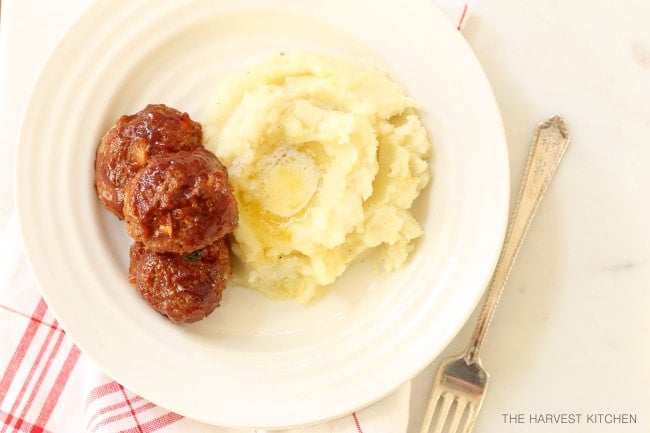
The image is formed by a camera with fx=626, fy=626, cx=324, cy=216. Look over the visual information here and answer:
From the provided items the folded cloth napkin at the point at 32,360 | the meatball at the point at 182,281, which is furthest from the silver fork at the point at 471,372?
the meatball at the point at 182,281

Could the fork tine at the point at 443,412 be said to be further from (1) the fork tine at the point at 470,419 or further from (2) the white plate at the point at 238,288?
(2) the white plate at the point at 238,288

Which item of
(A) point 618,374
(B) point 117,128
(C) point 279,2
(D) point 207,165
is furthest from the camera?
(A) point 618,374

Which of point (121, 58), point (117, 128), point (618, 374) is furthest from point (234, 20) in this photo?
point (618, 374)

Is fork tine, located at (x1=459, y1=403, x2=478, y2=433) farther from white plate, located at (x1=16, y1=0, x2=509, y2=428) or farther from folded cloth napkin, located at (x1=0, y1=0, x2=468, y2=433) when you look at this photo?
folded cloth napkin, located at (x1=0, y1=0, x2=468, y2=433)

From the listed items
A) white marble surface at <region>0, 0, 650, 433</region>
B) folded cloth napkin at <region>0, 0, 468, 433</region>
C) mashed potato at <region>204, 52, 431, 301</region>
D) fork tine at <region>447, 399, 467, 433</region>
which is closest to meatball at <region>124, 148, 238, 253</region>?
mashed potato at <region>204, 52, 431, 301</region>

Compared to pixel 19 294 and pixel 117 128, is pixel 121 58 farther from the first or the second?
pixel 19 294

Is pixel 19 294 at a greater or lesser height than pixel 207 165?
lesser

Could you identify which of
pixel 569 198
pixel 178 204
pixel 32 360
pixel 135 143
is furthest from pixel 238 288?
pixel 569 198

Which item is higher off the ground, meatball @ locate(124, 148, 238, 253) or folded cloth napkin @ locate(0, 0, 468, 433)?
meatball @ locate(124, 148, 238, 253)

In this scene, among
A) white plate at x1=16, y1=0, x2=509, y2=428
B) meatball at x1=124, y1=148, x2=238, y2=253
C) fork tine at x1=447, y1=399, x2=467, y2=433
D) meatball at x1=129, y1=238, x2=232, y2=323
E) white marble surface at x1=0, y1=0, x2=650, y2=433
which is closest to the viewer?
meatball at x1=124, y1=148, x2=238, y2=253
